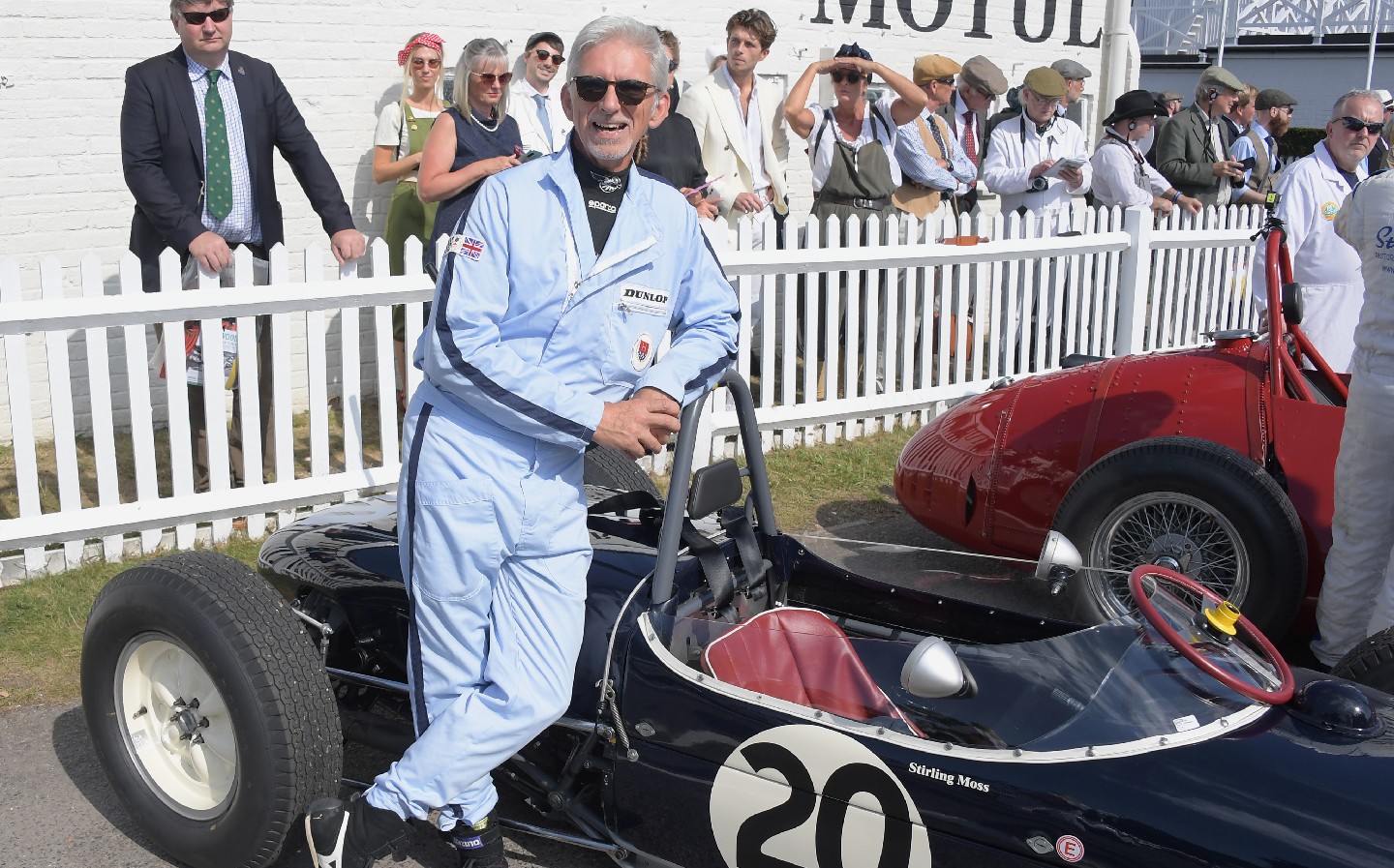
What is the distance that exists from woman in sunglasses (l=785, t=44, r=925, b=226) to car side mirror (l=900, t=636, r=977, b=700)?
6.11 metres

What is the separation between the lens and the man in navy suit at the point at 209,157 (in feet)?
18.7

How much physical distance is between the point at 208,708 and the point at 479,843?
32.3 inches

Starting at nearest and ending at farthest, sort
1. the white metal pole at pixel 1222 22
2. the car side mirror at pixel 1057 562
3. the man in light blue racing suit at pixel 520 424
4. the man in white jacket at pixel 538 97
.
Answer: the man in light blue racing suit at pixel 520 424, the car side mirror at pixel 1057 562, the man in white jacket at pixel 538 97, the white metal pole at pixel 1222 22

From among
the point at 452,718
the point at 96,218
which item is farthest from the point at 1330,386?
the point at 96,218

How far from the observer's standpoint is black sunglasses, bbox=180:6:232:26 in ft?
18.7

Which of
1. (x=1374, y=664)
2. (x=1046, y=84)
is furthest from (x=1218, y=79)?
(x=1374, y=664)

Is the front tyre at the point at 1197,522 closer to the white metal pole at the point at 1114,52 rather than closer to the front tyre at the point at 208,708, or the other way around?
the front tyre at the point at 208,708

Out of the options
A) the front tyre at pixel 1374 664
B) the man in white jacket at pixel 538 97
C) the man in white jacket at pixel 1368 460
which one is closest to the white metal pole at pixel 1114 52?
the man in white jacket at pixel 538 97

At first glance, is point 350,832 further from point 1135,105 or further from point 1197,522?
point 1135,105

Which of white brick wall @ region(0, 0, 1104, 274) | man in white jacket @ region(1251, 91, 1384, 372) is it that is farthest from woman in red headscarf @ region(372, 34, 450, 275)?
man in white jacket @ region(1251, 91, 1384, 372)

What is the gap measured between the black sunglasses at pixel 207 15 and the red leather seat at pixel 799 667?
3974mm

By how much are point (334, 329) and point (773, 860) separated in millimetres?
6113

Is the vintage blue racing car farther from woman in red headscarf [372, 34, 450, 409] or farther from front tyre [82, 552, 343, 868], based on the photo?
woman in red headscarf [372, 34, 450, 409]

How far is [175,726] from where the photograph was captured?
3.48 meters
